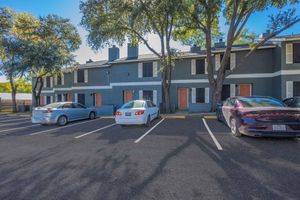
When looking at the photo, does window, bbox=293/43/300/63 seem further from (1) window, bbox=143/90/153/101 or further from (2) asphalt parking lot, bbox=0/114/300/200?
(1) window, bbox=143/90/153/101

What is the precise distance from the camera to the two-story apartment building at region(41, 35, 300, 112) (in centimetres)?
1542

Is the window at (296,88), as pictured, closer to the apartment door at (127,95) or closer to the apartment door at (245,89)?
the apartment door at (245,89)

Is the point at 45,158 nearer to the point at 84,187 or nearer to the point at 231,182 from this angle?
the point at 84,187

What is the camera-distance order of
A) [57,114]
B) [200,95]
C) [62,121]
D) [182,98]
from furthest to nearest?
[182,98] < [200,95] < [62,121] < [57,114]

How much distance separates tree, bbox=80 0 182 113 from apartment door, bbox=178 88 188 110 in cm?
318

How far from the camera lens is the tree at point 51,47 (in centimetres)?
1880

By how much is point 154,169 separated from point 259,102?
548 centimetres

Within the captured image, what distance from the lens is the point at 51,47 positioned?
19.9 metres

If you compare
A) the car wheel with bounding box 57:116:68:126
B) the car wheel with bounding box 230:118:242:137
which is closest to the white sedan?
the car wheel with bounding box 57:116:68:126

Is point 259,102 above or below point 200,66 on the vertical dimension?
below

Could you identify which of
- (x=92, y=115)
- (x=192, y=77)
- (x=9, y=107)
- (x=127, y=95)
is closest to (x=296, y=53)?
(x=192, y=77)

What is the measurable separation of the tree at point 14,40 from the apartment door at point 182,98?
16073 millimetres

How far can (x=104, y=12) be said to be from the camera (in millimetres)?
16062

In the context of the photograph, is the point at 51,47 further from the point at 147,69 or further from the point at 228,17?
the point at 228,17
